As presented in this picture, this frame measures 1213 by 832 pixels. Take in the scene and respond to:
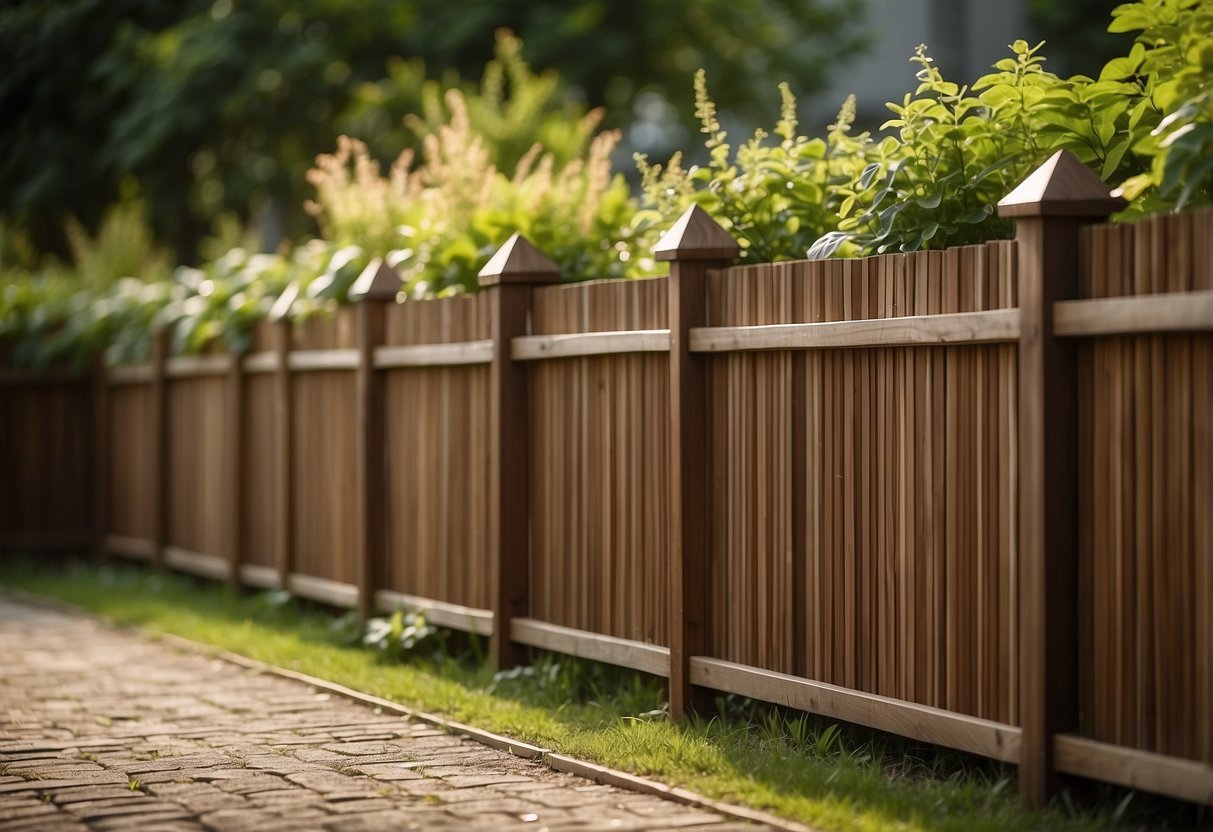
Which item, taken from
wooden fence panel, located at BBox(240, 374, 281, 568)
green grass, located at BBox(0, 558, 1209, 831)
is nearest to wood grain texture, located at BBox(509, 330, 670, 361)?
green grass, located at BBox(0, 558, 1209, 831)

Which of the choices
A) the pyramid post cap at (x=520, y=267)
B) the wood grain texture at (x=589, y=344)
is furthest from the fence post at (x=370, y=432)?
the wood grain texture at (x=589, y=344)

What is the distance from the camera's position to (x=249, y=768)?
207 inches

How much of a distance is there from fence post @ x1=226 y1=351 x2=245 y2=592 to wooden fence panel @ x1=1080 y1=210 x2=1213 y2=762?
6.66m

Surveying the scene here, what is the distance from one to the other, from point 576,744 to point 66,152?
14809mm

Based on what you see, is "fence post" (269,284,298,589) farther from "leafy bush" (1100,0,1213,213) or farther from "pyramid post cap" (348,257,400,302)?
"leafy bush" (1100,0,1213,213)

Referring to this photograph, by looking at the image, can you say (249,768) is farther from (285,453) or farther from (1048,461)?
(285,453)

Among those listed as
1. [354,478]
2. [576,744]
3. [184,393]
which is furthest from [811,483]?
[184,393]

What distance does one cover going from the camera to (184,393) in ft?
36.3

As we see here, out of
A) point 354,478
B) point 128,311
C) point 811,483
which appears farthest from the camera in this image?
point 128,311

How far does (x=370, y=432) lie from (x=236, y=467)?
2.08 meters

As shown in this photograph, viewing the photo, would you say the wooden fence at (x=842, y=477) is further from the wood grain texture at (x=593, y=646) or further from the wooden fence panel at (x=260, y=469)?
the wooden fence panel at (x=260, y=469)

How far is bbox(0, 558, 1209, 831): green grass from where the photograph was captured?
430cm

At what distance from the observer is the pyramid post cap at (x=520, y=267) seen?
6.84 meters

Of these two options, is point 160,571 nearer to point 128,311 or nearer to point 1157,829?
Answer: point 128,311
